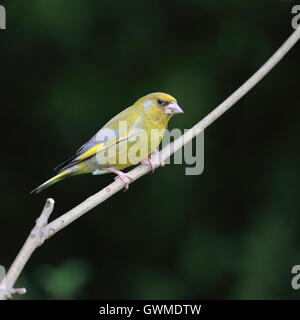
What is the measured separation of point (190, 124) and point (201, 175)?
1.59 feet

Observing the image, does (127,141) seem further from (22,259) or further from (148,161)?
(22,259)

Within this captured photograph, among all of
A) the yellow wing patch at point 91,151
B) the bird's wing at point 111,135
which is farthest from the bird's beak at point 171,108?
the yellow wing patch at point 91,151

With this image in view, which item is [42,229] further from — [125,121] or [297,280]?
[297,280]

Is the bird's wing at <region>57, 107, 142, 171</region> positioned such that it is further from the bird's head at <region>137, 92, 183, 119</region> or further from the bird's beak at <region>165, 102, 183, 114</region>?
the bird's beak at <region>165, 102, 183, 114</region>

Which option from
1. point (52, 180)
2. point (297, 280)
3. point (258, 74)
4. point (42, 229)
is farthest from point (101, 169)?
point (297, 280)

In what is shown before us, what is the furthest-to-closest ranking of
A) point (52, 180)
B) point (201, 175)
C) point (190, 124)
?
point (201, 175) < point (190, 124) < point (52, 180)

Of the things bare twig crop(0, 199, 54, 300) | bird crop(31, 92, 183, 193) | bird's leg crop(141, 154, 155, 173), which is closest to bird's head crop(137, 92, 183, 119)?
bird crop(31, 92, 183, 193)

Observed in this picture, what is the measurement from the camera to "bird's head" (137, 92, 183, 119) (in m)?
3.01

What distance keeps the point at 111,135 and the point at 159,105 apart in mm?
331

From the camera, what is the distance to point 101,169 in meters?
3.03

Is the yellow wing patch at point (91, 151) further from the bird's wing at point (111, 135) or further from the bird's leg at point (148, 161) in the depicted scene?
the bird's leg at point (148, 161)

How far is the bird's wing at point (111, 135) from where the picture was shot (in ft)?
9.32

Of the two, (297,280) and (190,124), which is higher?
(190,124)

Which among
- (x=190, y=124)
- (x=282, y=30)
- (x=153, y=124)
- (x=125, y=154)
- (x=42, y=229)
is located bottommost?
(x=42, y=229)
